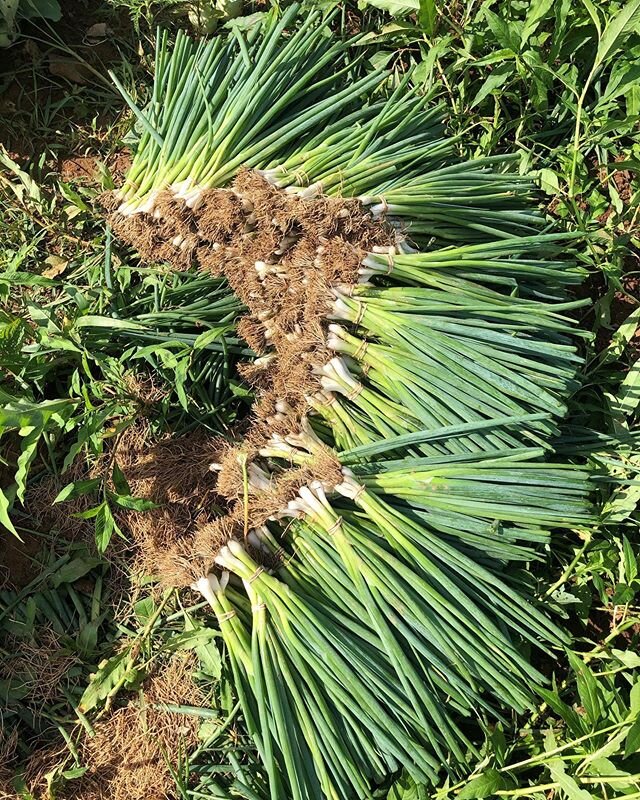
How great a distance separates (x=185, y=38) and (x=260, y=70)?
0.25m

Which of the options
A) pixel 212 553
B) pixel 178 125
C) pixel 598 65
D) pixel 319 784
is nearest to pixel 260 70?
pixel 178 125

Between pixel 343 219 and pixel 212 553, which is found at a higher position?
pixel 343 219

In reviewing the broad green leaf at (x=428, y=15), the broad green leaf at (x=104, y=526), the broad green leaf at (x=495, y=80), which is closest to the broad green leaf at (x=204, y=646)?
the broad green leaf at (x=104, y=526)

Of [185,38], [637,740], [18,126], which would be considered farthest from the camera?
[18,126]

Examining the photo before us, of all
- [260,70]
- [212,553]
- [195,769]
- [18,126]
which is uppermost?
[260,70]

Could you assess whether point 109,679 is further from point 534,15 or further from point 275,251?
point 534,15

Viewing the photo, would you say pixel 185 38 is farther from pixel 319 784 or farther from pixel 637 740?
pixel 637 740

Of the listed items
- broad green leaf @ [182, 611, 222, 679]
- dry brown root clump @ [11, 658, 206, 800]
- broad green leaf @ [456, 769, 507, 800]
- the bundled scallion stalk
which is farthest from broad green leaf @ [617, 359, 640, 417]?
dry brown root clump @ [11, 658, 206, 800]

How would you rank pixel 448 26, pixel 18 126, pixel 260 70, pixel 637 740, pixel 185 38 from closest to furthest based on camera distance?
1. pixel 637 740
2. pixel 260 70
3. pixel 185 38
4. pixel 448 26
5. pixel 18 126

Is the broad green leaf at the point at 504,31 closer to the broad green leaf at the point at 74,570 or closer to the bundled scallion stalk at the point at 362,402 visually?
the bundled scallion stalk at the point at 362,402

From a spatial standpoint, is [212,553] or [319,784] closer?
[319,784]

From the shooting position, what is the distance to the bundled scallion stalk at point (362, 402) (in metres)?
1.20

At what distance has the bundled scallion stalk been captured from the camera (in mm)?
1195

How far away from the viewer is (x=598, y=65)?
1513 millimetres
